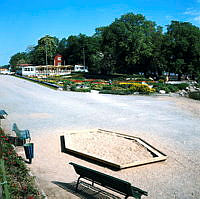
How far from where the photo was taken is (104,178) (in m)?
5.59

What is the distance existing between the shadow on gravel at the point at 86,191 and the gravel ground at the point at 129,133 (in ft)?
0.17

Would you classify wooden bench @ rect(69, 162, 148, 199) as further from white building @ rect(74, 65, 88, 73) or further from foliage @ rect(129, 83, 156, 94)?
white building @ rect(74, 65, 88, 73)

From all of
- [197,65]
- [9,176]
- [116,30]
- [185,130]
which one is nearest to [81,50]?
[116,30]

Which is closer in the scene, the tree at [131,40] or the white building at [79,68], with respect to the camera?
the tree at [131,40]

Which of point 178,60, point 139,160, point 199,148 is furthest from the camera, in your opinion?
point 178,60

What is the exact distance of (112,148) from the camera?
9391 mm

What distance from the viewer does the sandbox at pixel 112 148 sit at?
26.8 ft

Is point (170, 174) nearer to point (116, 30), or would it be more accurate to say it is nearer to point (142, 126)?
point (142, 126)

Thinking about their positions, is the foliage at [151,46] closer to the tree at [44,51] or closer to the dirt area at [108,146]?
the tree at [44,51]

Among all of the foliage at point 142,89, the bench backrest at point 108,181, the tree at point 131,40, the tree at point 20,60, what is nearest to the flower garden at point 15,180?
the bench backrest at point 108,181

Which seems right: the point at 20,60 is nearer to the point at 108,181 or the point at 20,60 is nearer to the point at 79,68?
the point at 79,68

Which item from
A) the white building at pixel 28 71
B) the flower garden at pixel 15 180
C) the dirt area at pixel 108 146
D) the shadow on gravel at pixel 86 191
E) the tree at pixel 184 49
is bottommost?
the shadow on gravel at pixel 86 191

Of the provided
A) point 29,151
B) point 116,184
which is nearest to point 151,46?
point 29,151

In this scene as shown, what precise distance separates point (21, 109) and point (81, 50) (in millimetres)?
74530
